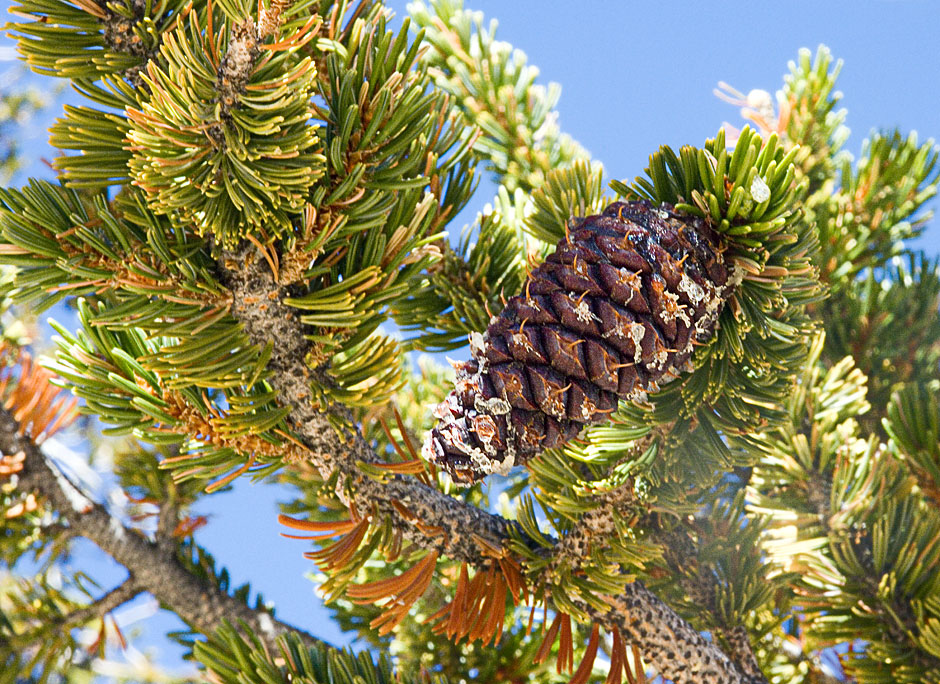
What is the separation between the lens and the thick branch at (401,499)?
60cm

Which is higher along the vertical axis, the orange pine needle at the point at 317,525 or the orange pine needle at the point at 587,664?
the orange pine needle at the point at 317,525

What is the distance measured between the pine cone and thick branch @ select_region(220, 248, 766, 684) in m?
0.11

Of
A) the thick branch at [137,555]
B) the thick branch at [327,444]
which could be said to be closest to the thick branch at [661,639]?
the thick branch at [327,444]

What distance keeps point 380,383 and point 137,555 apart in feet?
1.39

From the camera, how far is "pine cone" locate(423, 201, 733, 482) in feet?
1.75

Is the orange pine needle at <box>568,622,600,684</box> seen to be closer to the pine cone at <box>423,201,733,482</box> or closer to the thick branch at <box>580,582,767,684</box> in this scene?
the thick branch at <box>580,582,767,684</box>

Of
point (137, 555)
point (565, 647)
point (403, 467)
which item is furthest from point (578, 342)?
point (137, 555)

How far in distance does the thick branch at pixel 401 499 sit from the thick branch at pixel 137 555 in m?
0.28

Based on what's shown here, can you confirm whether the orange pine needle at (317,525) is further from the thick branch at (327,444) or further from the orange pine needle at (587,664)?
the orange pine needle at (587,664)

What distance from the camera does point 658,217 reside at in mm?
565

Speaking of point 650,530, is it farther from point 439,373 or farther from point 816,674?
point 439,373

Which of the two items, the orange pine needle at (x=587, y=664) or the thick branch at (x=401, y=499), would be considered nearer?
the thick branch at (x=401, y=499)

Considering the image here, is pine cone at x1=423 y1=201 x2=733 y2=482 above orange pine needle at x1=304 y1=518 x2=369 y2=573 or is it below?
above

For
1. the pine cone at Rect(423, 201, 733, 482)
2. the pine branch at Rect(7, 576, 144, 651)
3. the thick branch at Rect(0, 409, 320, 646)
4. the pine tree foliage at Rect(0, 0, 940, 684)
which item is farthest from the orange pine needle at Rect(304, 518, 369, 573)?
the pine branch at Rect(7, 576, 144, 651)
